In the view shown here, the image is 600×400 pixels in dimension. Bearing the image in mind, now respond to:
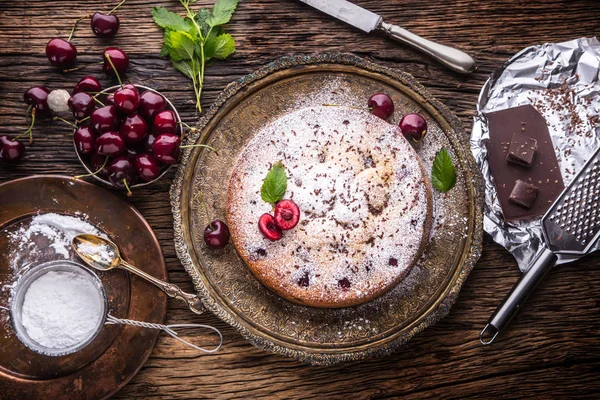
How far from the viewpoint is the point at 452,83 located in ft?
8.03

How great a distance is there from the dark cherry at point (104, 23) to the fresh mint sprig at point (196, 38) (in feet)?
0.62

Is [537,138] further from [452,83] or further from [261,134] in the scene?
[261,134]

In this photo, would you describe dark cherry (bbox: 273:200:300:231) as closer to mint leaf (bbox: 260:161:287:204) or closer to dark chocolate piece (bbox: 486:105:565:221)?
mint leaf (bbox: 260:161:287:204)

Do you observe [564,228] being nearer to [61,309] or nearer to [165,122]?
[165,122]

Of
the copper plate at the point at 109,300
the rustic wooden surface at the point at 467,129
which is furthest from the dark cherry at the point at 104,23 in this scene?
the copper plate at the point at 109,300

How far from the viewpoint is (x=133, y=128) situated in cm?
218

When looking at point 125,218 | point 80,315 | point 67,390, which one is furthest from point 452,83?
point 67,390

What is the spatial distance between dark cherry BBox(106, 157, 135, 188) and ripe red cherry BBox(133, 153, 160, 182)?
0.03m

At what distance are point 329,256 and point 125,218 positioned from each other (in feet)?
3.01

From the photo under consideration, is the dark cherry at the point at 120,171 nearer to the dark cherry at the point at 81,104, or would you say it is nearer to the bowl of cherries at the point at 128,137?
the bowl of cherries at the point at 128,137

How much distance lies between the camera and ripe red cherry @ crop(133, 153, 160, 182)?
7.19 ft

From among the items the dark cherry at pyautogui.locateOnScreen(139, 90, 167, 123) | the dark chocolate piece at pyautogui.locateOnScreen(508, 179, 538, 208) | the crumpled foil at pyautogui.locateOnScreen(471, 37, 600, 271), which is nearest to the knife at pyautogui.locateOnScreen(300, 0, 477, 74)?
the crumpled foil at pyautogui.locateOnScreen(471, 37, 600, 271)

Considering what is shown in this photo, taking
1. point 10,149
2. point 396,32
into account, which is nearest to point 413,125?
point 396,32

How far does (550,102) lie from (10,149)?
8.05 feet
